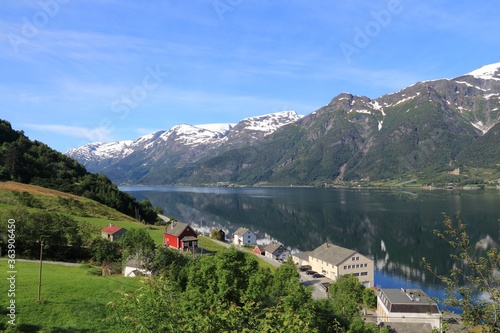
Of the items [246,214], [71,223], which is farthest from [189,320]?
[246,214]

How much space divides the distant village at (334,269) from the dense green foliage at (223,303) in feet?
23.3

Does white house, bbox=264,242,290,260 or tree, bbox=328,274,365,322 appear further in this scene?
white house, bbox=264,242,290,260

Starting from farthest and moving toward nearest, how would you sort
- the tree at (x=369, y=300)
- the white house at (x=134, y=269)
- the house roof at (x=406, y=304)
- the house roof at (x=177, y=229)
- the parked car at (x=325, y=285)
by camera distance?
the house roof at (x=177, y=229) → the parked car at (x=325, y=285) → the tree at (x=369, y=300) → the house roof at (x=406, y=304) → the white house at (x=134, y=269)

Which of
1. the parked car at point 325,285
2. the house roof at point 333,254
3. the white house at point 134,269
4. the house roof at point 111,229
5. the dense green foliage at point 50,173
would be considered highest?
the dense green foliage at point 50,173

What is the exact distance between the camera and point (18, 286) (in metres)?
23.4

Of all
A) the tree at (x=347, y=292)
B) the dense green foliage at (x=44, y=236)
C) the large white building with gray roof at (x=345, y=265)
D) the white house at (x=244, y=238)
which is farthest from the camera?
the white house at (x=244, y=238)

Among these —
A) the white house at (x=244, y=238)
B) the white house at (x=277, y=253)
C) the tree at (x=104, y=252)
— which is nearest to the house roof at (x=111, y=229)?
the tree at (x=104, y=252)

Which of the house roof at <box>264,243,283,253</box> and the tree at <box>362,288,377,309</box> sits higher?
the house roof at <box>264,243,283,253</box>

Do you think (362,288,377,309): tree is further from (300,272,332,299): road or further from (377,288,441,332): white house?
(377,288,441,332): white house

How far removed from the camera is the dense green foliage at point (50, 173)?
74.2 metres

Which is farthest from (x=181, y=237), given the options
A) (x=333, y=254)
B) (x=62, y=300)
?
(x=62, y=300)

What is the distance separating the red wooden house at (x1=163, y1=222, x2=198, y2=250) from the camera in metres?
55.3

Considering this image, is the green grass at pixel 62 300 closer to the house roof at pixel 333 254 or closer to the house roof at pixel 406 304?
the house roof at pixel 406 304

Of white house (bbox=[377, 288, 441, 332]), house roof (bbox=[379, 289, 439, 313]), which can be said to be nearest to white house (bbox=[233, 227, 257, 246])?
house roof (bbox=[379, 289, 439, 313])
